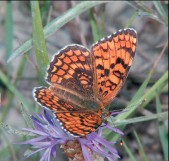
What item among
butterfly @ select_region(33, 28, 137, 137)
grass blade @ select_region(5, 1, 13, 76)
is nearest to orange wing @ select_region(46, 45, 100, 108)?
butterfly @ select_region(33, 28, 137, 137)

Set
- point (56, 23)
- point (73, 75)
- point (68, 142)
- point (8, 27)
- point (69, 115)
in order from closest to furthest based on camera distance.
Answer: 1. point (69, 115)
2. point (68, 142)
3. point (73, 75)
4. point (56, 23)
5. point (8, 27)

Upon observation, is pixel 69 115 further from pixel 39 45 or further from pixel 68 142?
pixel 39 45

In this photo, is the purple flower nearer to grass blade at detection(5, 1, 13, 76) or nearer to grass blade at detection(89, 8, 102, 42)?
grass blade at detection(89, 8, 102, 42)

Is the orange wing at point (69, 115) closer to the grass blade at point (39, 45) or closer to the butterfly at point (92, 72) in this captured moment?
the butterfly at point (92, 72)

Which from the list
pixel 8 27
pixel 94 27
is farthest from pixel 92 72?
pixel 8 27

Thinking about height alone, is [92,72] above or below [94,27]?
below
